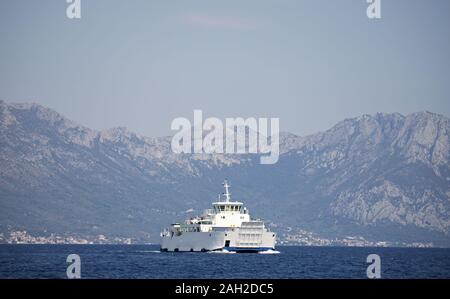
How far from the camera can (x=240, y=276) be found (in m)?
109

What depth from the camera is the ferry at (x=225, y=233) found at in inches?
6722

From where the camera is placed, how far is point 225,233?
17050cm

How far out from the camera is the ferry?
17075 centimetres

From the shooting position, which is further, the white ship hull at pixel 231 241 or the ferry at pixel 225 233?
the ferry at pixel 225 233

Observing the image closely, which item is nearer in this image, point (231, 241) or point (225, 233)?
point (231, 241)

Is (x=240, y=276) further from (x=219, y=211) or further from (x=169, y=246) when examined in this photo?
(x=169, y=246)

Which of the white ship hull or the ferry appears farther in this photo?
the ferry

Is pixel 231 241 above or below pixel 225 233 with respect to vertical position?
below

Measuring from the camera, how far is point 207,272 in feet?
383
